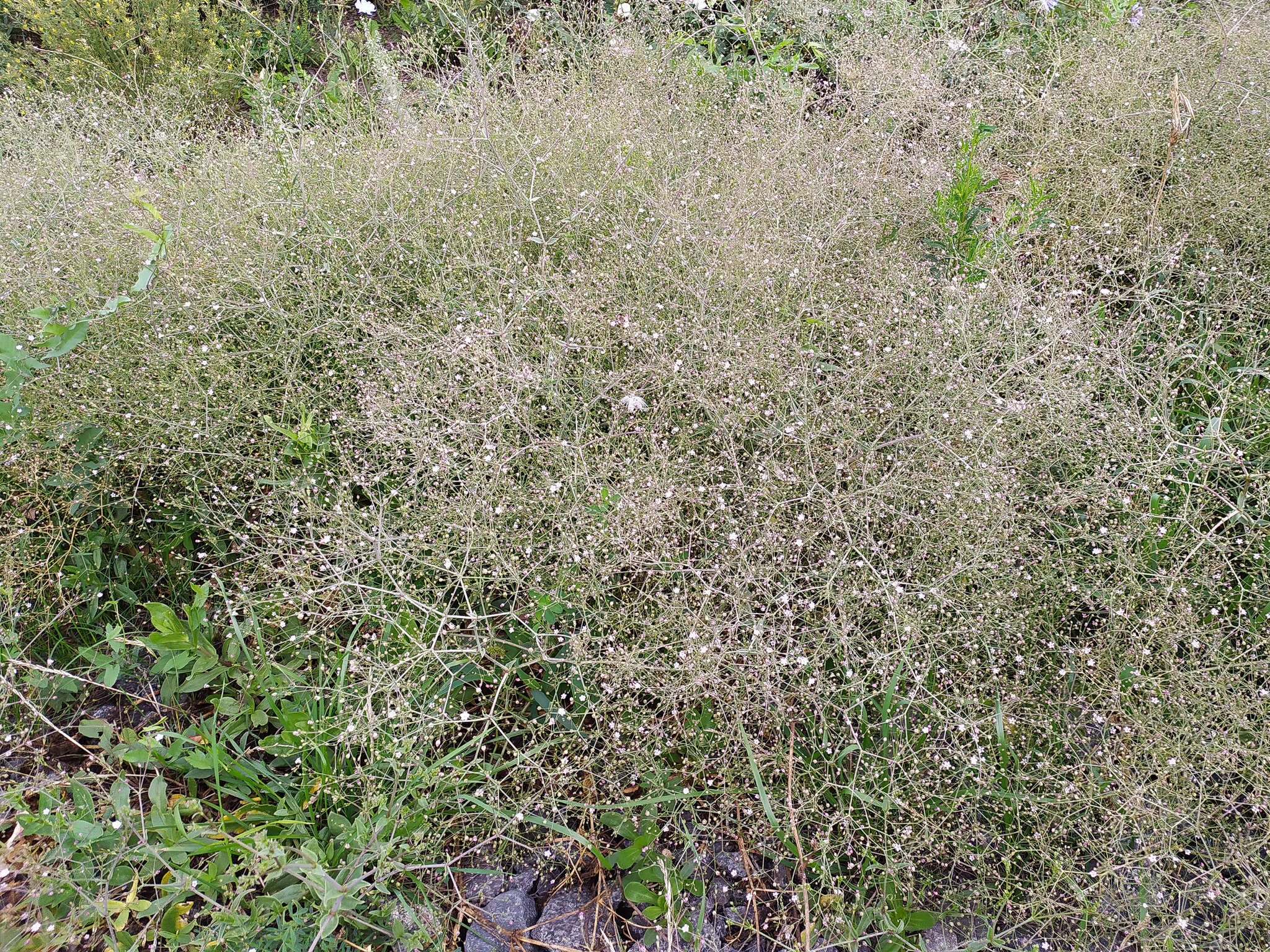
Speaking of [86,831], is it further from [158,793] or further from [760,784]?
[760,784]

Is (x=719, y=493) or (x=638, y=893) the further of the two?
(x=719, y=493)

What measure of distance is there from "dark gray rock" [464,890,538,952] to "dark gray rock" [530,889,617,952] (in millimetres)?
35

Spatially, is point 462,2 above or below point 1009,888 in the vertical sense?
above

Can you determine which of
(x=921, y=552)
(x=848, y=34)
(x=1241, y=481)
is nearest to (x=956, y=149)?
(x=848, y=34)

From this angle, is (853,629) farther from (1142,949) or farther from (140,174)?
(140,174)

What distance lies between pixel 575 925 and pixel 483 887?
254 millimetres

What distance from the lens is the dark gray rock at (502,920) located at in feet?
6.07

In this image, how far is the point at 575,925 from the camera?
1.89 m

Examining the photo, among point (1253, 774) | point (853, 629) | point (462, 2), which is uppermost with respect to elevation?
point (462, 2)

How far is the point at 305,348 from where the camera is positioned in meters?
2.77

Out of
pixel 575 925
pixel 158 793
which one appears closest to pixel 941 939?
pixel 575 925

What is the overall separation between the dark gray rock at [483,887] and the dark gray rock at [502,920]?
1 centimetres

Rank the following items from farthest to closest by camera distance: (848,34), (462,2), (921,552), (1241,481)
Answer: (462,2)
(848,34)
(1241,481)
(921,552)

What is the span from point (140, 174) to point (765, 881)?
150 inches
